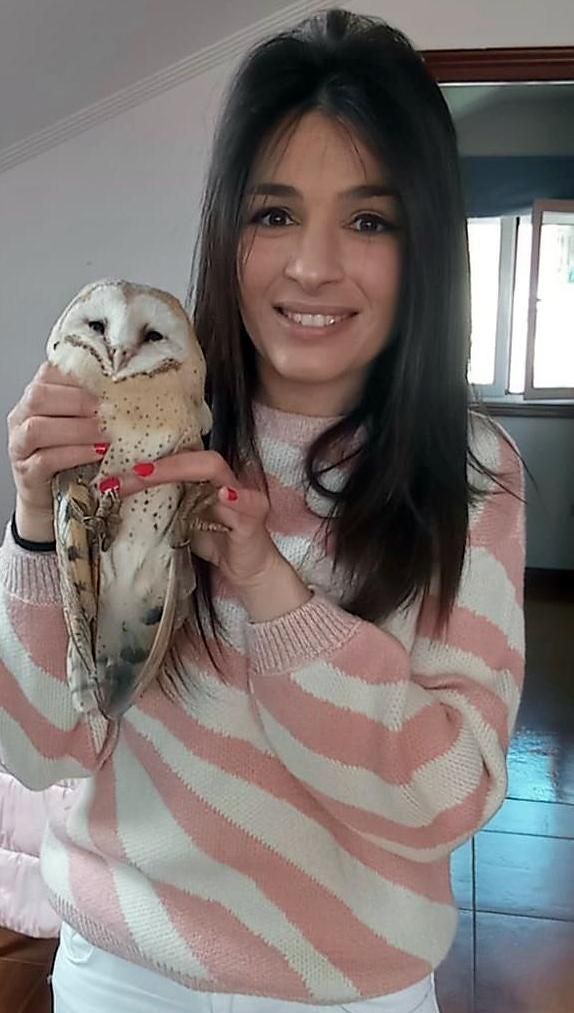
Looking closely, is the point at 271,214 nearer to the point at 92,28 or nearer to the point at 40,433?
the point at 40,433

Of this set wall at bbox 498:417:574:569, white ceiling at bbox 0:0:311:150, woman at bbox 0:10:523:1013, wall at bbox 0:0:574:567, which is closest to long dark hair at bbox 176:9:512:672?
woman at bbox 0:10:523:1013

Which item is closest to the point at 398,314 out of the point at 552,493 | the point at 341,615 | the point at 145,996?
the point at 341,615

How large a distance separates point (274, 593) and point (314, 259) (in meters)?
0.22

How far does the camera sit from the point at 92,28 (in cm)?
216

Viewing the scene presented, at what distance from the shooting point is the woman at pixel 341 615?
67cm

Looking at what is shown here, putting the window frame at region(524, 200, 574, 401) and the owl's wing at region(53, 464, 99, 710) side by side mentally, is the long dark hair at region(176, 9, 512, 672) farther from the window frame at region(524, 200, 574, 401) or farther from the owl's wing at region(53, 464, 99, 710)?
the window frame at region(524, 200, 574, 401)

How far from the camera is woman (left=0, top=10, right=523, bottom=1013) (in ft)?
2.19

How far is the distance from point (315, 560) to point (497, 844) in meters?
1.48

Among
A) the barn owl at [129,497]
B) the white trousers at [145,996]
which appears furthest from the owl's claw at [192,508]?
the white trousers at [145,996]

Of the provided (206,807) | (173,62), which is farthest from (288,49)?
(173,62)

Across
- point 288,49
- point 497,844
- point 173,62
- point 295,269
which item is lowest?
point 497,844

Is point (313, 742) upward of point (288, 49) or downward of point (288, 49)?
downward

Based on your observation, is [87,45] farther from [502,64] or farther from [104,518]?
[104,518]

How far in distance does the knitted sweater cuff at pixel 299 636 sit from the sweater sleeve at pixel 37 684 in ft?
0.36
